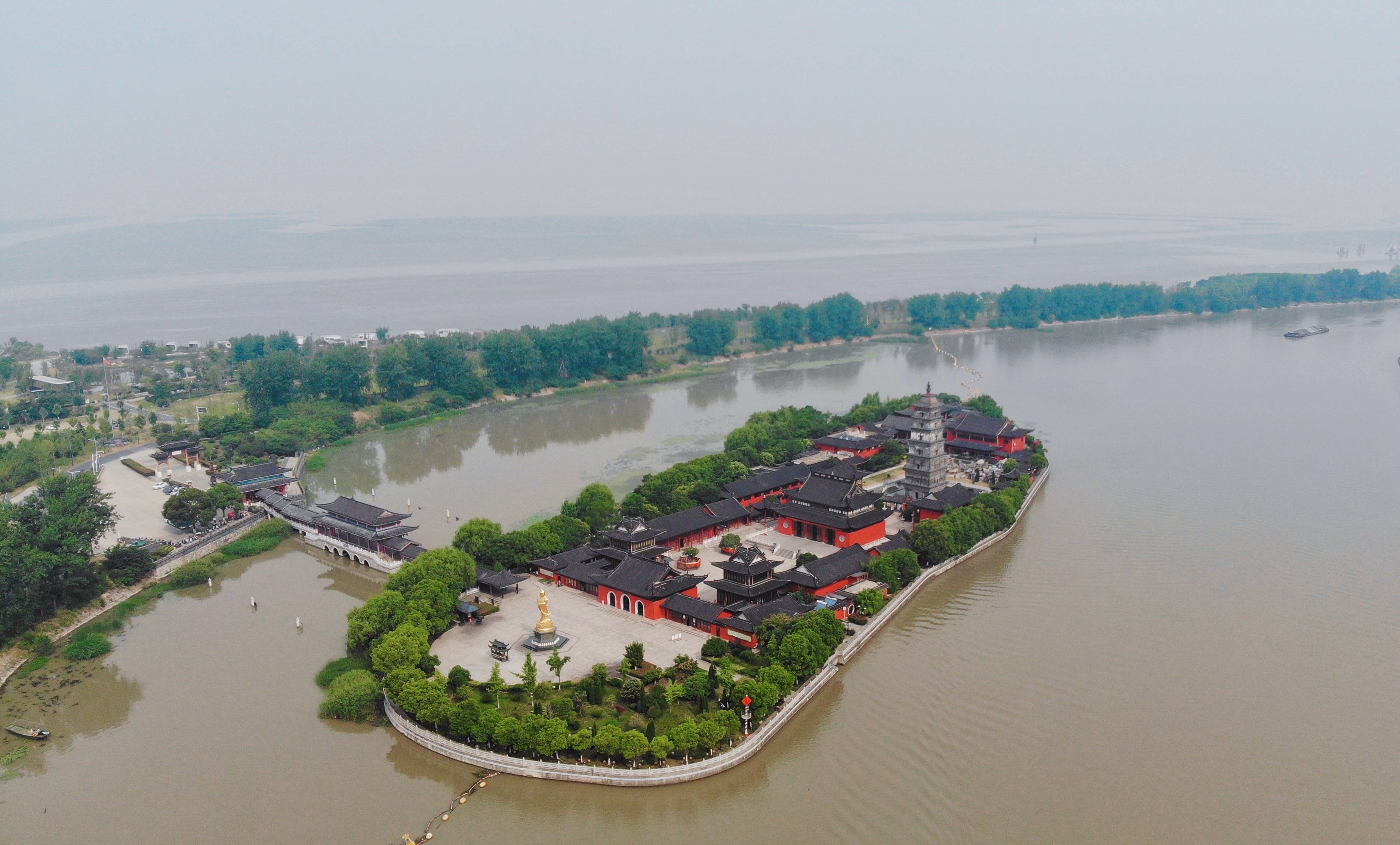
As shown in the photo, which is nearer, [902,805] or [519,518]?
[902,805]

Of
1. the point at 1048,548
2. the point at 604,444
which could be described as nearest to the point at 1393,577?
the point at 1048,548

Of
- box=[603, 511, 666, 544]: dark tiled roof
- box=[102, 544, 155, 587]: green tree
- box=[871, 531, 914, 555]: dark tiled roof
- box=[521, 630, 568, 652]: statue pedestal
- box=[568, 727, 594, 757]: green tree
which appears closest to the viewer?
box=[568, 727, 594, 757]: green tree

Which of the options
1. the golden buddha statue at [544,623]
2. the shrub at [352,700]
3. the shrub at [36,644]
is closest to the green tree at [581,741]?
the golden buddha statue at [544,623]

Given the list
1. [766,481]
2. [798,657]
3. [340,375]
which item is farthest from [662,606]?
[340,375]

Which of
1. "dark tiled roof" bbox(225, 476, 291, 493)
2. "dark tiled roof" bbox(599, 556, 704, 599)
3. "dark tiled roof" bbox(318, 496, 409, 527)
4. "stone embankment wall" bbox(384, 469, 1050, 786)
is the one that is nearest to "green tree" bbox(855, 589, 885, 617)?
"stone embankment wall" bbox(384, 469, 1050, 786)

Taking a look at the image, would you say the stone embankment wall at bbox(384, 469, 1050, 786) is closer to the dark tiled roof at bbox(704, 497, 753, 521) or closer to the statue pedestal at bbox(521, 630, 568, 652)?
the statue pedestal at bbox(521, 630, 568, 652)

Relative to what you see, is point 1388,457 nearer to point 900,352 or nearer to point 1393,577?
point 1393,577

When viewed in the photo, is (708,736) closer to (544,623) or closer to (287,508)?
(544,623)
